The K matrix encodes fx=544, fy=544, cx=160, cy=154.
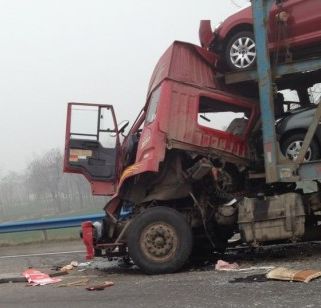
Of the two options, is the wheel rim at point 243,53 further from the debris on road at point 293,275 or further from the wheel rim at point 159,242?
the debris on road at point 293,275

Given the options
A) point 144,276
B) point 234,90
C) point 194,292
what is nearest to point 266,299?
point 194,292

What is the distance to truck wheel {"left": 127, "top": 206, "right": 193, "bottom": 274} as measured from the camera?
24.7 feet

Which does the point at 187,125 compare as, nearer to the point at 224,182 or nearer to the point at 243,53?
the point at 224,182

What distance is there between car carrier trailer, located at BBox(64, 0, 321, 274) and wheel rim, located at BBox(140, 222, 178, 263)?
0.01 meters

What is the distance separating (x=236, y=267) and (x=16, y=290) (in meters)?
2.93

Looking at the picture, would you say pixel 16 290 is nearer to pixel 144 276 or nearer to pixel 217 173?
pixel 144 276

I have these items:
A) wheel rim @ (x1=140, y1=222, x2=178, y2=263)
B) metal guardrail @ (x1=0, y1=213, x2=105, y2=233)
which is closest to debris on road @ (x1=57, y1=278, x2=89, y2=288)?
wheel rim @ (x1=140, y1=222, x2=178, y2=263)

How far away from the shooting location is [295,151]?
Result: 764 centimetres

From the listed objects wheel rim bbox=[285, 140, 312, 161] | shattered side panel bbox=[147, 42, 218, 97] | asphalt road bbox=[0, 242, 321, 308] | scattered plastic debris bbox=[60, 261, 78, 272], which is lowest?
asphalt road bbox=[0, 242, 321, 308]

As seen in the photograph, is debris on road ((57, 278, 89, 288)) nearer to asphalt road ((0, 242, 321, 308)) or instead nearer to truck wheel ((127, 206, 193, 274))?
asphalt road ((0, 242, 321, 308))

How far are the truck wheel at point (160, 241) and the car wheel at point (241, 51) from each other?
2.40 meters

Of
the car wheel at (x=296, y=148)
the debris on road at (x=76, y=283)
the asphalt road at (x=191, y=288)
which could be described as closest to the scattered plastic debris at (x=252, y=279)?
the asphalt road at (x=191, y=288)

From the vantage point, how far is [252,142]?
8211 millimetres

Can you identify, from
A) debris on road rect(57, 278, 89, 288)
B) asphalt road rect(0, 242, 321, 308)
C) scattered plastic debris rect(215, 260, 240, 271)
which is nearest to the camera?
asphalt road rect(0, 242, 321, 308)
